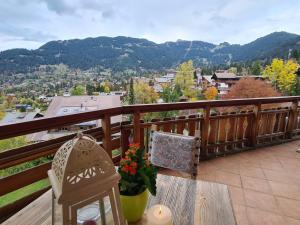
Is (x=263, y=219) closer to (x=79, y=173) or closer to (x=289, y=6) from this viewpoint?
(x=79, y=173)

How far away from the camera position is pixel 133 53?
51.8 feet

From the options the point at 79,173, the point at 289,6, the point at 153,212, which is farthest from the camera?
the point at 289,6

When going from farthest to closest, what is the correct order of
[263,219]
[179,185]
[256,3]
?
1. [256,3]
2. [263,219]
3. [179,185]

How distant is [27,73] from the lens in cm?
639

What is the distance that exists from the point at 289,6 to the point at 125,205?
678 cm

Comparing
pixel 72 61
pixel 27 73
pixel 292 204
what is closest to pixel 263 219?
pixel 292 204

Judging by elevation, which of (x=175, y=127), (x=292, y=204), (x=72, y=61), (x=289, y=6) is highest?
(x=289, y=6)

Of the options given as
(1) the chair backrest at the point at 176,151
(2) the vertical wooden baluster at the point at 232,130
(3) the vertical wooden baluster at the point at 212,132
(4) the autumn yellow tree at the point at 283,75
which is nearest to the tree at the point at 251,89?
(4) the autumn yellow tree at the point at 283,75

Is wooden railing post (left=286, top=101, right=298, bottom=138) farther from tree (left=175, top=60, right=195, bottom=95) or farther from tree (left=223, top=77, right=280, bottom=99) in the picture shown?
tree (left=175, top=60, right=195, bottom=95)

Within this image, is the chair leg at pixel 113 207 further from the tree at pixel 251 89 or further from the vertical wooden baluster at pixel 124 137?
the tree at pixel 251 89

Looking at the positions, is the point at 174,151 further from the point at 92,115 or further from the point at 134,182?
the point at 92,115

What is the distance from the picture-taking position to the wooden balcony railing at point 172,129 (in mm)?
1822

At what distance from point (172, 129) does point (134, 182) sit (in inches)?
81.2

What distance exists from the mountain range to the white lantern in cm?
546
